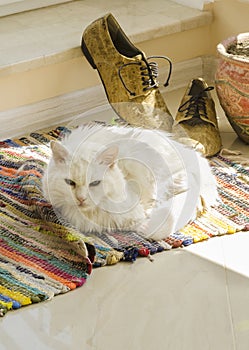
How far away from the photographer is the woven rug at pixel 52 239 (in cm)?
199

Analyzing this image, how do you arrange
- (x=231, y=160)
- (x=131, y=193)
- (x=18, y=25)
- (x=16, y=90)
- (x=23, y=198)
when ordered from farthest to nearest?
(x=18, y=25)
(x=16, y=90)
(x=231, y=160)
(x=23, y=198)
(x=131, y=193)

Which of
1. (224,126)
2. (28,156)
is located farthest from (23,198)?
(224,126)

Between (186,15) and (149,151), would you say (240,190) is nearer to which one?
(149,151)

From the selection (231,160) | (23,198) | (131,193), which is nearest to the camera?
(131,193)

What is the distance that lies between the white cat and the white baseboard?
0.71 meters

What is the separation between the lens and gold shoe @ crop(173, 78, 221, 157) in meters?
2.73

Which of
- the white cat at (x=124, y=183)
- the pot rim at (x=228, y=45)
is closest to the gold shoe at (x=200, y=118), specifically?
the pot rim at (x=228, y=45)

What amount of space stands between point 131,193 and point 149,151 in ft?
0.55

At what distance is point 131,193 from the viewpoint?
7.30ft

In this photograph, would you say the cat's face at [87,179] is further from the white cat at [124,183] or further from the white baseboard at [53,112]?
the white baseboard at [53,112]

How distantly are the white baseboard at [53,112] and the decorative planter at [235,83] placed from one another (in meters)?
0.60

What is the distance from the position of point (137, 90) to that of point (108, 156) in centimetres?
80

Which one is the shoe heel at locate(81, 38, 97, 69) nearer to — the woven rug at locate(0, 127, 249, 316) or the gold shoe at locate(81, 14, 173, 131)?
the gold shoe at locate(81, 14, 173, 131)

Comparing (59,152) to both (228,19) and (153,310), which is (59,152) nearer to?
(153,310)
